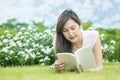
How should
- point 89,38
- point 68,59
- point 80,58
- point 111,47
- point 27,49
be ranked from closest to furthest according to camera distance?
point 68,59
point 80,58
point 89,38
point 27,49
point 111,47

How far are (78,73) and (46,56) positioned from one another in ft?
9.93

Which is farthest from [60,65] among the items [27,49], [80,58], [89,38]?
[27,49]

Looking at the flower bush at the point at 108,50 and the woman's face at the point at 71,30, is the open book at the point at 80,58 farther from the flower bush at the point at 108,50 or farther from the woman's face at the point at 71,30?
Answer: the flower bush at the point at 108,50

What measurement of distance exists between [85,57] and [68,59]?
23 centimetres

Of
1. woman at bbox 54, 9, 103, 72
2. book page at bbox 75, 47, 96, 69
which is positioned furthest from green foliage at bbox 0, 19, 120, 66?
book page at bbox 75, 47, 96, 69

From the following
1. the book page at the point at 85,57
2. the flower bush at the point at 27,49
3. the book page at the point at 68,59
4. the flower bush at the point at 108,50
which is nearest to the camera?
the book page at the point at 68,59

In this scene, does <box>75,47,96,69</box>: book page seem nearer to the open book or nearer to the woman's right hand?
the open book

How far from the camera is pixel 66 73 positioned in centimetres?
498

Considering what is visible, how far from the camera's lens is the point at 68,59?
488 centimetres

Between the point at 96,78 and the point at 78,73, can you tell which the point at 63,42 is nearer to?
the point at 78,73

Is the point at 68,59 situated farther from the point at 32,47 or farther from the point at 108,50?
the point at 108,50

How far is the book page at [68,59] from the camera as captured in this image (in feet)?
15.6

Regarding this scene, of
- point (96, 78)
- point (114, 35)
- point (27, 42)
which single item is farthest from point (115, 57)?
point (96, 78)

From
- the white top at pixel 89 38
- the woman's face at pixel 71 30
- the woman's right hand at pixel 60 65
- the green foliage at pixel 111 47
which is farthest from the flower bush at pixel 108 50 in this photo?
the woman's right hand at pixel 60 65
